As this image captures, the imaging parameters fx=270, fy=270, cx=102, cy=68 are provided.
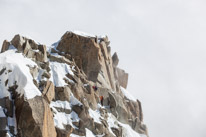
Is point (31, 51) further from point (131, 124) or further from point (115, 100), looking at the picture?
point (131, 124)

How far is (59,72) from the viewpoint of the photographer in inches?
2018

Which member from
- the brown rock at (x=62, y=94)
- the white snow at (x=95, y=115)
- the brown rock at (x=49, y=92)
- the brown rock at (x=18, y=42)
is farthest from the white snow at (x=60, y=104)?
the brown rock at (x=18, y=42)

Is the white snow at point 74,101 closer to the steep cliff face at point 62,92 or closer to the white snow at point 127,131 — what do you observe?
the steep cliff face at point 62,92

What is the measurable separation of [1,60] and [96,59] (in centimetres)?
2823

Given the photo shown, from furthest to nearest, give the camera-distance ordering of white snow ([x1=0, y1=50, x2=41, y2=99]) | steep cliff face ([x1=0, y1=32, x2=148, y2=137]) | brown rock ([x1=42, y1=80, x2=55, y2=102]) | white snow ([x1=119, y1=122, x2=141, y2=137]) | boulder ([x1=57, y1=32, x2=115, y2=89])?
boulder ([x1=57, y1=32, x2=115, y2=89]) < white snow ([x1=119, y1=122, x2=141, y2=137]) < brown rock ([x1=42, y1=80, x2=55, y2=102]) < white snow ([x1=0, y1=50, x2=41, y2=99]) < steep cliff face ([x1=0, y1=32, x2=148, y2=137])

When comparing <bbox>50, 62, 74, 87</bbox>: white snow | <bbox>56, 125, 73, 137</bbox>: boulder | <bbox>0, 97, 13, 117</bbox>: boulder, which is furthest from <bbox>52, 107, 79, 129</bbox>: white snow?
<bbox>0, 97, 13, 117</bbox>: boulder

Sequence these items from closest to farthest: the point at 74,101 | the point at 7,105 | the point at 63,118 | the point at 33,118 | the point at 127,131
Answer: the point at 33,118, the point at 7,105, the point at 63,118, the point at 74,101, the point at 127,131

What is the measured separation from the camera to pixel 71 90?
1939 inches

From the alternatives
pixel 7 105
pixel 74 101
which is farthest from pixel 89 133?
pixel 7 105

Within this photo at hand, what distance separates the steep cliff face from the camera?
33.9m

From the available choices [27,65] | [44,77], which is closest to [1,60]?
[27,65]

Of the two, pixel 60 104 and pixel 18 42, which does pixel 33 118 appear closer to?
pixel 60 104

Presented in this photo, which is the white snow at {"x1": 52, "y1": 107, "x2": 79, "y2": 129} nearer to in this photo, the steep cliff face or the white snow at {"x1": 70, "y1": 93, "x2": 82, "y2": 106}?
the steep cliff face

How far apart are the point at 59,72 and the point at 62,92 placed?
6.33 metres
